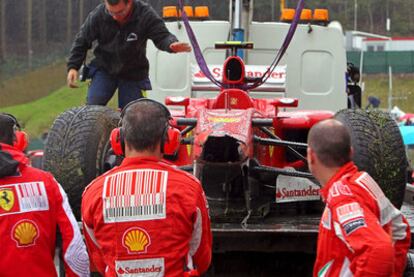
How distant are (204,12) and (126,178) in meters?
6.03

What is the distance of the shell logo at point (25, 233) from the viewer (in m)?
3.85

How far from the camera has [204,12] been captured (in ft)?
30.6

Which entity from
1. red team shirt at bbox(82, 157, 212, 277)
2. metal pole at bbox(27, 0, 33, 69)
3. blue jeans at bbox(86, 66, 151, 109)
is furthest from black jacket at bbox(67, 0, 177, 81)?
metal pole at bbox(27, 0, 33, 69)

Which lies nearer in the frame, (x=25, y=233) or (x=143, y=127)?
(x=143, y=127)

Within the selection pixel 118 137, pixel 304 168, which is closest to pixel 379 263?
pixel 118 137

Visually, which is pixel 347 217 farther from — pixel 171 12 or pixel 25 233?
pixel 171 12

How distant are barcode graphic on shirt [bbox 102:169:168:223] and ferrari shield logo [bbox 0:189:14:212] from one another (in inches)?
22.6

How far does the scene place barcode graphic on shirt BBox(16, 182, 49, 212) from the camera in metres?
3.88

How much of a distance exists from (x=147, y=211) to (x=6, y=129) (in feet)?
3.30

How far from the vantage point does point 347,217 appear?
3234 mm

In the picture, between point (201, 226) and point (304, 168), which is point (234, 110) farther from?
point (201, 226)

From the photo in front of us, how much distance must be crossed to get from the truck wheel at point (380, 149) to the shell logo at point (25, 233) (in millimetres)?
2234

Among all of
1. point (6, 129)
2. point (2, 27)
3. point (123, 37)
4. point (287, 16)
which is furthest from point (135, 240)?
point (2, 27)

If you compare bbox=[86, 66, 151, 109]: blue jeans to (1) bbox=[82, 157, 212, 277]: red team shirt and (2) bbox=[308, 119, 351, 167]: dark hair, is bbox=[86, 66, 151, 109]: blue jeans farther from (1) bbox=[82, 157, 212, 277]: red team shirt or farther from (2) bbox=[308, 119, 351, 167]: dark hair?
(2) bbox=[308, 119, 351, 167]: dark hair
